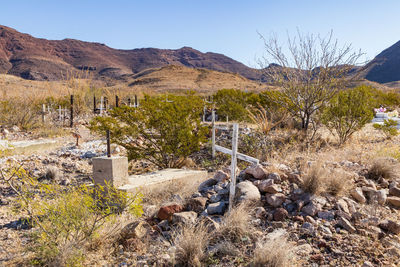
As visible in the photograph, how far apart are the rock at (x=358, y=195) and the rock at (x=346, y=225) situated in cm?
80

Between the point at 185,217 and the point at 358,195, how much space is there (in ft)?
7.66

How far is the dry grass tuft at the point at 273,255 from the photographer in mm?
2586

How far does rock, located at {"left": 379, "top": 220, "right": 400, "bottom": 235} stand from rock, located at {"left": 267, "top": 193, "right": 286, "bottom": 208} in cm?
109

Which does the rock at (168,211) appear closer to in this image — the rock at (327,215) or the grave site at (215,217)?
the grave site at (215,217)

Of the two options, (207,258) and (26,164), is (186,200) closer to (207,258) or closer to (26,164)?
(207,258)

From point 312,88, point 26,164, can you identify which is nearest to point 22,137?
point 26,164

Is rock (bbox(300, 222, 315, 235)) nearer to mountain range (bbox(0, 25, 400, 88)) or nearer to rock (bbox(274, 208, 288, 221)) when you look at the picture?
rock (bbox(274, 208, 288, 221))

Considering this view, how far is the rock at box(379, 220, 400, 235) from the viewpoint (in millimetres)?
3230

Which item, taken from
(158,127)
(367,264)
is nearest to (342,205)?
(367,264)

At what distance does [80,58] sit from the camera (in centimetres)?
12638

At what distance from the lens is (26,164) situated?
6859 millimetres

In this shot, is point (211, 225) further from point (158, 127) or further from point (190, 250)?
point (158, 127)

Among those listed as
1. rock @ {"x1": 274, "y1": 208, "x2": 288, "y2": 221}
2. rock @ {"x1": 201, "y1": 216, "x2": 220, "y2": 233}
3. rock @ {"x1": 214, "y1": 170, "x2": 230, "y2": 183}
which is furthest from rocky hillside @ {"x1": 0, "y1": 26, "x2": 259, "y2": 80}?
rock @ {"x1": 274, "y1": 208, "x2": 288, "y2": 221}

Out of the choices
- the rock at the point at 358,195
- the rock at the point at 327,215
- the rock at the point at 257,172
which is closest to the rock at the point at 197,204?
the rock at the point at 257,172
